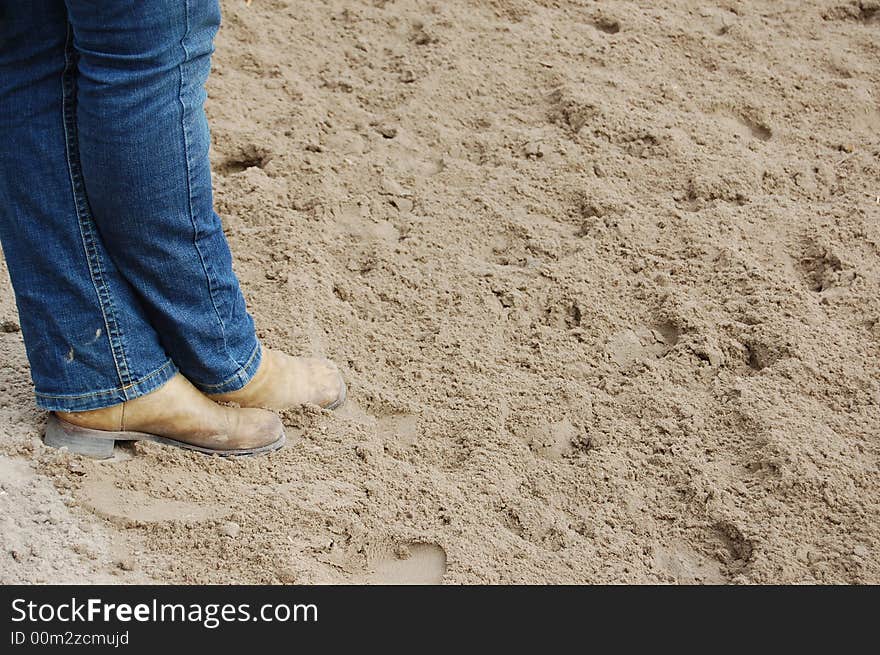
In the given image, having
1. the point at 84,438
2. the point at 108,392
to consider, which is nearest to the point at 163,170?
the point at 108,392

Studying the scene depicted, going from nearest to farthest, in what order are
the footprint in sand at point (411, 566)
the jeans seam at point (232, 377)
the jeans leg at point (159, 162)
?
the jeans leg at point (159, 162), the footprint in sand at point (411, 566), the jeans seam at point (232, 377)

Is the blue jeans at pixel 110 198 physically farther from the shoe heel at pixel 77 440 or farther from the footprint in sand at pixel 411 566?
the footprint in sand at pixel 411 566

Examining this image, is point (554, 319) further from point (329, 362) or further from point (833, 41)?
point (833, 41)

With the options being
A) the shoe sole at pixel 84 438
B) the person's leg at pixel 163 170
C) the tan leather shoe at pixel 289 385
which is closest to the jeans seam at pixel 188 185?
the person's leg at pixel 163 170

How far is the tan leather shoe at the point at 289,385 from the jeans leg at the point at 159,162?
0.48 feet

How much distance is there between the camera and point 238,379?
7.11 ft

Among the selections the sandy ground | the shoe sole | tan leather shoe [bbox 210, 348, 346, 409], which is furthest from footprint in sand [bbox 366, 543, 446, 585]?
the shoe sole

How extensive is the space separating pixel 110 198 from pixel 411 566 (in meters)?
0.90

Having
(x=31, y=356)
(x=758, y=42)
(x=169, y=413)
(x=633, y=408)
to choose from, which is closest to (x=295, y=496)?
(x=169, y=413)

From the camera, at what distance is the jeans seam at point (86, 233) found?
1763 millimetres

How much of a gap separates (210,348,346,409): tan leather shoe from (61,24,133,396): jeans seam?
10.2 inches

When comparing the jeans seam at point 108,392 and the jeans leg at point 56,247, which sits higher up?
the jeans leg at point 56,247

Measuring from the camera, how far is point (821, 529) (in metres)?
2.07

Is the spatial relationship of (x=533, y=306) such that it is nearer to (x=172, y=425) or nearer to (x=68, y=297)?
(x=172, y=425)
